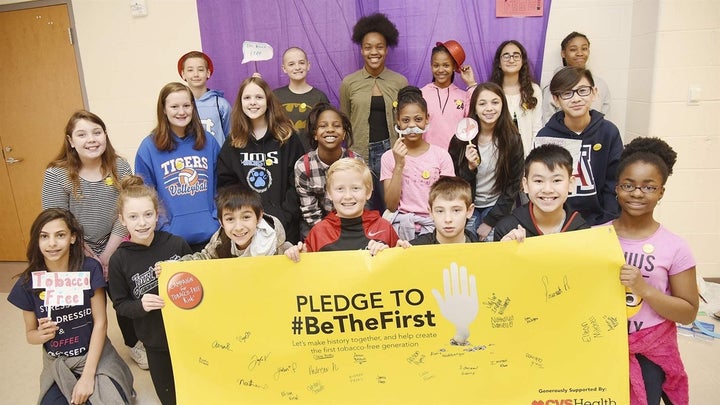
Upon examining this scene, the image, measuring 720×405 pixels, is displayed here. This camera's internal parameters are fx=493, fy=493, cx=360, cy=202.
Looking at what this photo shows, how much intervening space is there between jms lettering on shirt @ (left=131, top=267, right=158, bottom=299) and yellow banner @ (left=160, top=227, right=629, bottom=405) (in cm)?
36

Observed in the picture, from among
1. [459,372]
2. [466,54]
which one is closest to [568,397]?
[459,372]

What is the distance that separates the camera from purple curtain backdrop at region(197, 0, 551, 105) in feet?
13.0

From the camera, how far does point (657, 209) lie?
391 cm

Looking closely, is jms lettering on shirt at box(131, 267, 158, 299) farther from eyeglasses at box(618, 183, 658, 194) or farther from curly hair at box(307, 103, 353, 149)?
eyeglasses at box(618, 183, 658, 194)

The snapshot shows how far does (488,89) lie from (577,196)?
2.61 feet

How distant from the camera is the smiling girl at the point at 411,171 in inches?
111

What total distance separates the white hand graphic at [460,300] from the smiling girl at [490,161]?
2.90 feet

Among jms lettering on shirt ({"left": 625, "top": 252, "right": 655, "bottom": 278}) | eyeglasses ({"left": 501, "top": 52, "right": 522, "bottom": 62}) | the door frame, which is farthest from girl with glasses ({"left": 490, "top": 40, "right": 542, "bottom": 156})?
the door frame

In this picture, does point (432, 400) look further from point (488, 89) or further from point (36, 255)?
point (36, 255)

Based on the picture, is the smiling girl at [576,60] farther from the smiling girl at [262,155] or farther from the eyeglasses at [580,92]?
the smiling girl at [262,155]

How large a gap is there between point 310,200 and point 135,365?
62.1 inches

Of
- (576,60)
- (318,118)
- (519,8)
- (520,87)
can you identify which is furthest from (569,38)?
(318,118)

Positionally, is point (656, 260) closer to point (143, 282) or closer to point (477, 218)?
point (477, 218)
